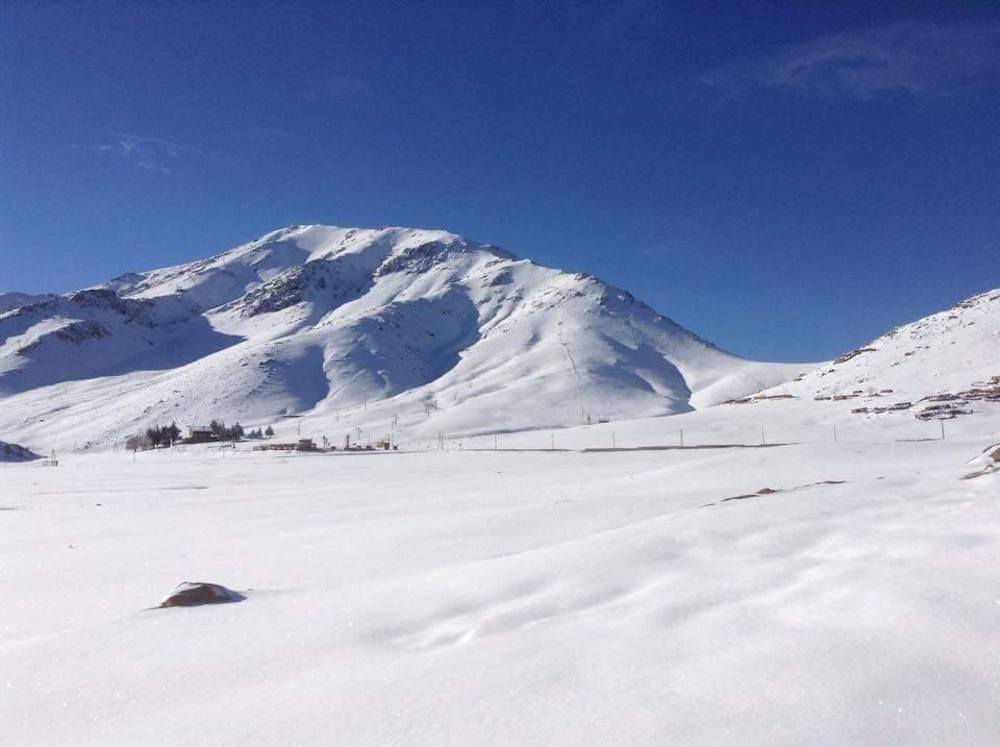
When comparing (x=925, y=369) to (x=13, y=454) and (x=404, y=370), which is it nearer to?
(x=13, y=454)

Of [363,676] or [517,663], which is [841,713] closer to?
[517,663]

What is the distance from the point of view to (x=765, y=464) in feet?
50.9

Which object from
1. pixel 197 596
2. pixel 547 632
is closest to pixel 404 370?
pixel 197 596

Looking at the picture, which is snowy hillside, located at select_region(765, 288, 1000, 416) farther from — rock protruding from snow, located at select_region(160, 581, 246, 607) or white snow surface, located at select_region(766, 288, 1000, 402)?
rock protruding from snow, located at select_region(160, 581, 246, 607)

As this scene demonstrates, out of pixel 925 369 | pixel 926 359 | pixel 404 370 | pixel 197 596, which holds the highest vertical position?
pixel 404 370

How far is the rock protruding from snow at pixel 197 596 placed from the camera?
5.20 m

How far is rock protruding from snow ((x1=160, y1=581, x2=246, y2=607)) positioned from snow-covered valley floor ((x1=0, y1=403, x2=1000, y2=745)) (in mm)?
144

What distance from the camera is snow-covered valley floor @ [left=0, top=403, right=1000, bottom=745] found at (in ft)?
9.89

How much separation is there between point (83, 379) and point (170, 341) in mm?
34603

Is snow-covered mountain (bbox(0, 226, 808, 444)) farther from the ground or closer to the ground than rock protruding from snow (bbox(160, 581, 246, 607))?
farther from the ground

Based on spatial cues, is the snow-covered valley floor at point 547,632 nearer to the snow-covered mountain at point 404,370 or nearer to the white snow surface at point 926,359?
the white snow surface at point 926,359

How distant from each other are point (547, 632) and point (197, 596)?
9.15 feet

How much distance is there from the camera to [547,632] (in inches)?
159

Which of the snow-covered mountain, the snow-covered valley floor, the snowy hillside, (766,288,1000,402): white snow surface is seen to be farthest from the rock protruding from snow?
the snow-covered mountain
